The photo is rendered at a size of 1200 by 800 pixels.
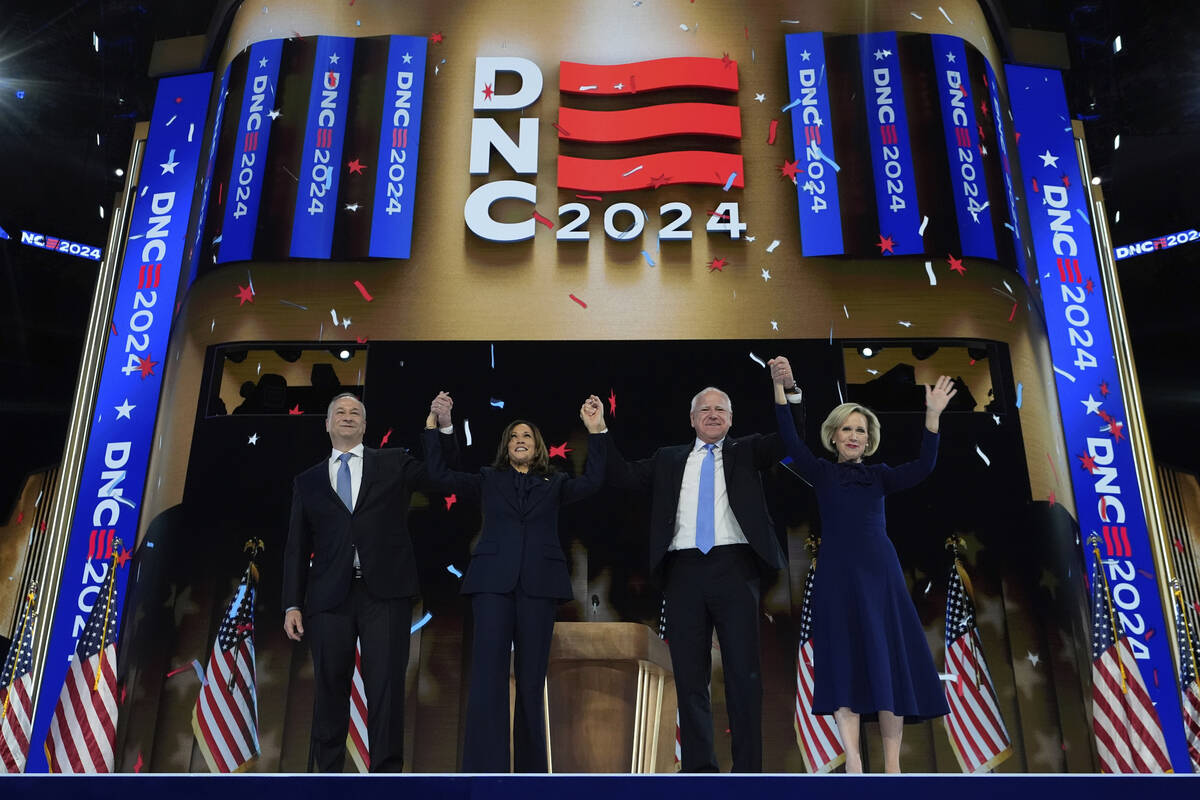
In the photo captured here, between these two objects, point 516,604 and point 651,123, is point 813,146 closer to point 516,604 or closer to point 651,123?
point 651,123

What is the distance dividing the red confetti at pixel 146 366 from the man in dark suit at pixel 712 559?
3.56m

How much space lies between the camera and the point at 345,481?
373cm

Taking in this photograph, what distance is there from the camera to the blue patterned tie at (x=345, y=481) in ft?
12.1

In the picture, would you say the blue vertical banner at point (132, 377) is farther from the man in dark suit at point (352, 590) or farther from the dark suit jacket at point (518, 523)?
the dark suit jacket at point (518, 523)

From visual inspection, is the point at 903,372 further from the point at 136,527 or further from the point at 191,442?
the point at 136,527

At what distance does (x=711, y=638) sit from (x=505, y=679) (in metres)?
0.73

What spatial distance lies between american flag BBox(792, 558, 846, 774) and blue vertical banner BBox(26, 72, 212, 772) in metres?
3.55

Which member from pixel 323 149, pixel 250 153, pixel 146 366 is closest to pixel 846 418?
pixel 323 149

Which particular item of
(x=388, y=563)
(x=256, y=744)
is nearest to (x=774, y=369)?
(x=388, y=563)

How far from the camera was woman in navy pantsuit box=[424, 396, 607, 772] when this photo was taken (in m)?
3.46

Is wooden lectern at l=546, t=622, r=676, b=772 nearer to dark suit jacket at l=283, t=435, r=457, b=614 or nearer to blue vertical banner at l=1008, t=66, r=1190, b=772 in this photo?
dark suit jacket at l=283, t=435, r=457, b=614

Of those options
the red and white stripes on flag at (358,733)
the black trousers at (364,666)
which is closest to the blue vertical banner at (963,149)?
the black trousers at (364,666)

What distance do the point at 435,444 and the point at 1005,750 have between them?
3175mm

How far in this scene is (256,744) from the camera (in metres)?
4.97
